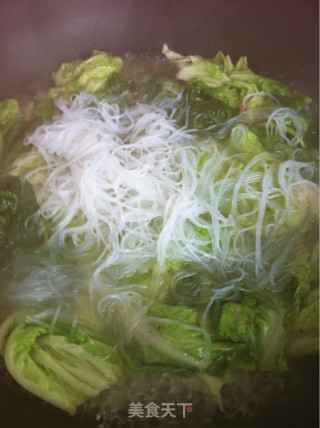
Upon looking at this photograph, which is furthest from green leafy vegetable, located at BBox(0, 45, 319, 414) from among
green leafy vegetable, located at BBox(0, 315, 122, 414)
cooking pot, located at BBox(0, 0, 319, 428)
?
cooking pot, located at BBox(0, 0, 319, 428)

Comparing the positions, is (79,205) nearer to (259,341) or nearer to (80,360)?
(80,360)

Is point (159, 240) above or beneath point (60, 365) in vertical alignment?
above

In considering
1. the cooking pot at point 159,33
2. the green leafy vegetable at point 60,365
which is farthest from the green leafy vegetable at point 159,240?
the cooking pot at point 159,33

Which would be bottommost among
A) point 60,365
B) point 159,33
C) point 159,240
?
point 60,365

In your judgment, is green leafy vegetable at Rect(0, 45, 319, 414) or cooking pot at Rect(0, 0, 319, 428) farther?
cooking pot at Rect(0, 0, 319, 428)

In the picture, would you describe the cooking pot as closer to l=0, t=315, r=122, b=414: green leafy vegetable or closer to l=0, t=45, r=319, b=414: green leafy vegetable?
l=0, t=45, r=319, b=414: green leafy vegetable

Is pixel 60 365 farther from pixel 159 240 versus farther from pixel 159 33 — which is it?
pixel 159 33

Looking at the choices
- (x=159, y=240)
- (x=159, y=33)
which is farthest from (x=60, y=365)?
(x=159, y=33)

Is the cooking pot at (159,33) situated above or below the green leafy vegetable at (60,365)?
above

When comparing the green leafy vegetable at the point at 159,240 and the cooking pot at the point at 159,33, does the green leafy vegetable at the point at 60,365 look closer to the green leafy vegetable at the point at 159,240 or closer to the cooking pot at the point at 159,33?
the green leafy vegetable at the point at 159,240
